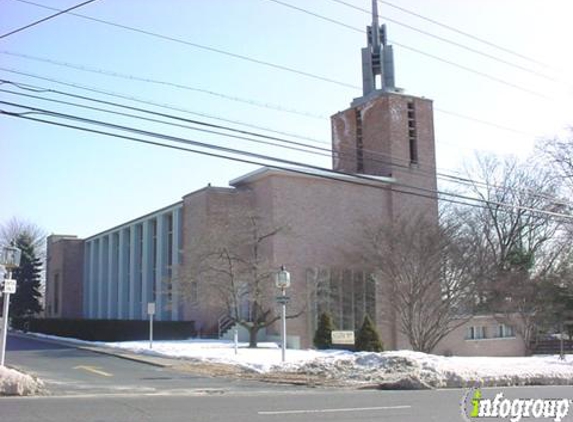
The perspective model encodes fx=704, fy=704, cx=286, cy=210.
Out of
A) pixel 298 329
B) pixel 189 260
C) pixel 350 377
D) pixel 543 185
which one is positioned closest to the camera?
pixel 350 377

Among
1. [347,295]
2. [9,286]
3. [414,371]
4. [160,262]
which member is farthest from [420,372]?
[160,262]

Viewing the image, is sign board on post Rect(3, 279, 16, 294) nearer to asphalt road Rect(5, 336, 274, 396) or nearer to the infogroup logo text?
asphalt road Rect(5, 336, 274, 396)

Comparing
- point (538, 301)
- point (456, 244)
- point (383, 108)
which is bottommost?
point (538, 301)

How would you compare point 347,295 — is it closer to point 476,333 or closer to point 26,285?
point 476,333

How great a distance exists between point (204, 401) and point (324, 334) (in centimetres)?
2242

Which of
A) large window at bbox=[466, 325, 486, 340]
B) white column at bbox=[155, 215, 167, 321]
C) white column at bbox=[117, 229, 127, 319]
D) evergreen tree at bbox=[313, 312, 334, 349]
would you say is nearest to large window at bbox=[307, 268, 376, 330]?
evergreen tree at bbox=[313, 312, 334, 349]

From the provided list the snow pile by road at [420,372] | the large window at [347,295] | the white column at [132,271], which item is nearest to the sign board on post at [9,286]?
the snow pile by road at [420,372]

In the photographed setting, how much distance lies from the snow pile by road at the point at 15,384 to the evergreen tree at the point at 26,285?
53.8 metres

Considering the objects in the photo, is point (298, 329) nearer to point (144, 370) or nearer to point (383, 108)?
point (383, 108)

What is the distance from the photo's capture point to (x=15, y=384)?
14734 millimetres

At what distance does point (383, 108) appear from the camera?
46.8 meters

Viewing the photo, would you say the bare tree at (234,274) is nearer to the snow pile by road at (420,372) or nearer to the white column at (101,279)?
the snow pile by road at (420,372)

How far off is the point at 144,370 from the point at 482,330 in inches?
1243

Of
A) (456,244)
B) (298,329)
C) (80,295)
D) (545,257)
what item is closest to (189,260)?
(298,329)
